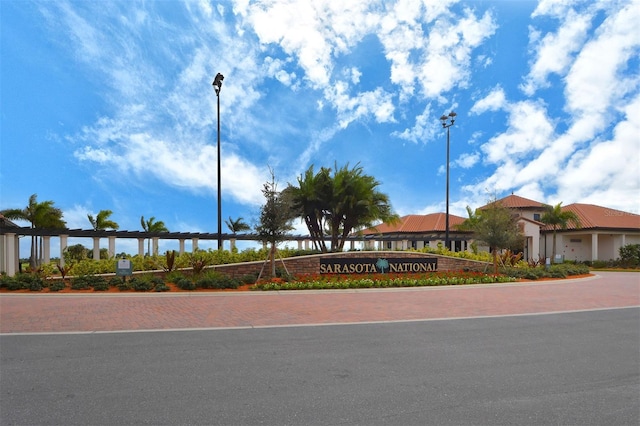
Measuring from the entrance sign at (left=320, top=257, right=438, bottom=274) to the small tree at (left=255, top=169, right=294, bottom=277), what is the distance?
3.41 meters

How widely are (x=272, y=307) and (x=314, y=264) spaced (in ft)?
29.6

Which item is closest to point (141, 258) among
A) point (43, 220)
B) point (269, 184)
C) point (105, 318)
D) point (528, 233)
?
point (269, 184)

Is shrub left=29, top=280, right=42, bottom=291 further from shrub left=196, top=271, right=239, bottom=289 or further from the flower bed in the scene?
the flower bed

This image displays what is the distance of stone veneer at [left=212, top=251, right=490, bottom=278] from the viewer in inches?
756

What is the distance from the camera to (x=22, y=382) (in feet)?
17.9

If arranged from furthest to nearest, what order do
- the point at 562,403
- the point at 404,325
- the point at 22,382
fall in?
the point at 404,325 < the point at 22,382 < the point at 562,403

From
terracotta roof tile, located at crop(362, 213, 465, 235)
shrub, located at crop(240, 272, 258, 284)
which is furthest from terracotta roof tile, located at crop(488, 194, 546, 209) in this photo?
shrub, located at crop(240, 272, 258, 284)

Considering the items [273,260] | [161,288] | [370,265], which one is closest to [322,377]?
[161,288]

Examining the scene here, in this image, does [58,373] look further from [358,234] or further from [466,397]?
[358,234]

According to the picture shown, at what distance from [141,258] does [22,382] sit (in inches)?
583

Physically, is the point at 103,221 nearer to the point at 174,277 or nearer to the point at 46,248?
the point at 46,248

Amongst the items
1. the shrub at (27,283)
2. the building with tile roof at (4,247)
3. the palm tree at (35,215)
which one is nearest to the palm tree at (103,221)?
the palm tree at (35,215)

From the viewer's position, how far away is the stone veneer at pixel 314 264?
1920 centimetres

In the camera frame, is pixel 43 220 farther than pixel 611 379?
Yes
